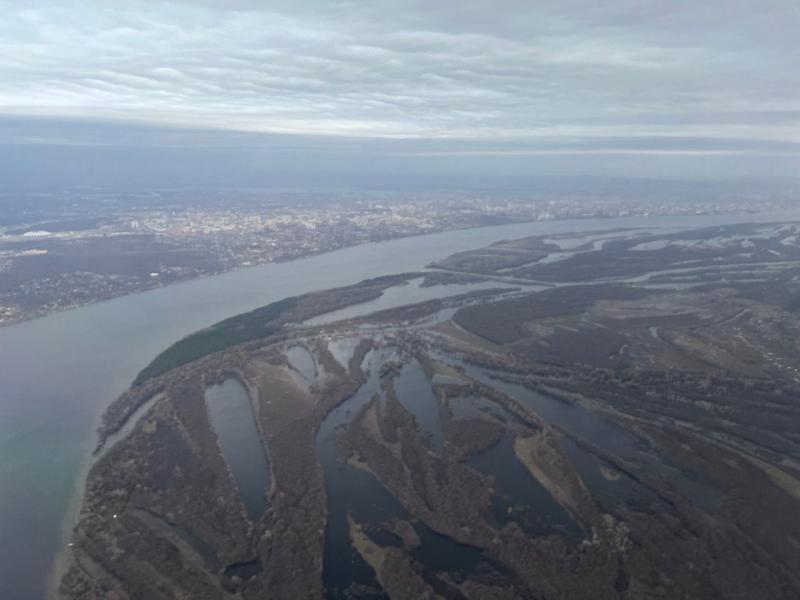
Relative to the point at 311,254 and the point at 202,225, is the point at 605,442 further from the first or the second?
the point at 202,225

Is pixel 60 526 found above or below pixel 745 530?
below

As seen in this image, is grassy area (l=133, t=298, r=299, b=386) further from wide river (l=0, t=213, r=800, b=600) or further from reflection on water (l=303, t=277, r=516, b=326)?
reflection on water (l=303, t=277, r=516, b=326)

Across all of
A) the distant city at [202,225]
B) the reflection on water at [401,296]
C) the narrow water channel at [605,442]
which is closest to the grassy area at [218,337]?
the reflection on water at [401,296]

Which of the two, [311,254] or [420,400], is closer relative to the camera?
[420,400]

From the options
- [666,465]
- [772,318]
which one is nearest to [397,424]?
[666,465]

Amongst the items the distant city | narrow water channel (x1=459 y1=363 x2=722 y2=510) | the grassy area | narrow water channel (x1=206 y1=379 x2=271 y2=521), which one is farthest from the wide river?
narrow water channel (x1=459 y1=363 x2=722 y2=510)

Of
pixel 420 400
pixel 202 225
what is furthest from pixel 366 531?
pixel 202 225

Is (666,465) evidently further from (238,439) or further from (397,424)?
(238,439)
